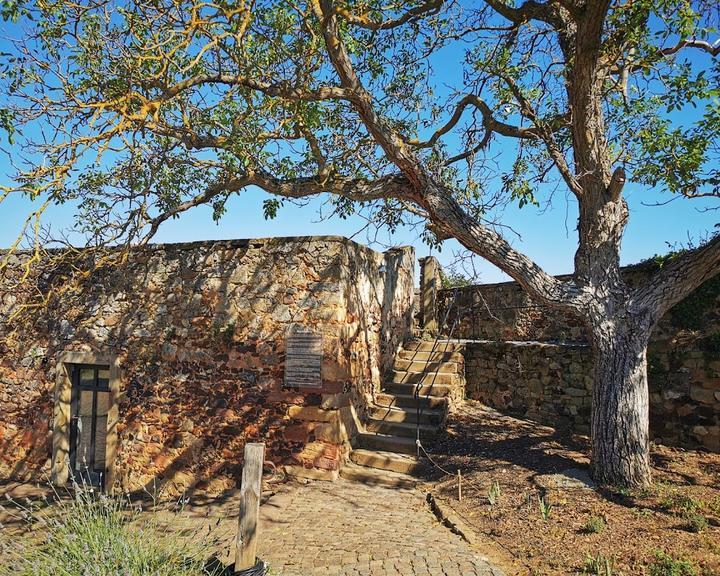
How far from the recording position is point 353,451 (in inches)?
273

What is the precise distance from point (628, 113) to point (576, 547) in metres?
5.47

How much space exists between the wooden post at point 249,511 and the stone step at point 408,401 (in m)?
4.05

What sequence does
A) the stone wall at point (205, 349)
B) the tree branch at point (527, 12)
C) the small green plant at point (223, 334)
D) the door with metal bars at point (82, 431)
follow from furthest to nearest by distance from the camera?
the door with metal bars at point (82, 431) → the small green plant at point (223, 334) → the stone wall at point (205, 349) → the tree branch at point (527, 12)

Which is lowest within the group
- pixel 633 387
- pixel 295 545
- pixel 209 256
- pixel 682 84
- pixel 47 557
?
pixel 295 545

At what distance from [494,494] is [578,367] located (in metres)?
3.20

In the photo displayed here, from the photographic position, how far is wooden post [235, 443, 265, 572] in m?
3.76

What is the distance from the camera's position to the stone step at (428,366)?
28.2ft

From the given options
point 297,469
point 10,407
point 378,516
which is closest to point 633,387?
point 378,516

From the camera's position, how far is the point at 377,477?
6398 millimetres

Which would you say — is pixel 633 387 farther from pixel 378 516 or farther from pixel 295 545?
pixel 295 545

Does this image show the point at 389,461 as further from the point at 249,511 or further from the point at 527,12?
the point at 527,12

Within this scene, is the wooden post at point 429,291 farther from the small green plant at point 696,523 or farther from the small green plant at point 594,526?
the small green plant at point 696,523

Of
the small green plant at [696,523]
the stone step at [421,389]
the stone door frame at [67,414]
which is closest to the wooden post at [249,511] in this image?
the small green plant at [696,523]

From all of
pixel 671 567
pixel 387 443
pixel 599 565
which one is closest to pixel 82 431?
pixel 387 443
